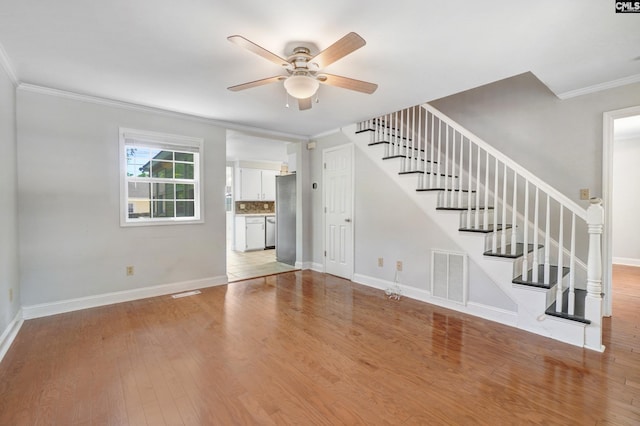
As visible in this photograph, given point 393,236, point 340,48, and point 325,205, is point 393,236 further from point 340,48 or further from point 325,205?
point 340,48

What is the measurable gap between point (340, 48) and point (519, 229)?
3.17m

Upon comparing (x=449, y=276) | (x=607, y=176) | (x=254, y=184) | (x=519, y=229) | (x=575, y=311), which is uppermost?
(x=254, y=184)

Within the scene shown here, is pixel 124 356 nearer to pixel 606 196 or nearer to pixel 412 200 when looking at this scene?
pixel 412 200

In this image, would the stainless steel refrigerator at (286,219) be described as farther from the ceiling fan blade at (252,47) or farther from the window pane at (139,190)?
the ceiling fan blade at (252,47)

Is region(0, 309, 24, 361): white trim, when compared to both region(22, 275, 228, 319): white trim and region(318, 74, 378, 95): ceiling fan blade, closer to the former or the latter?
region(22, 275, 228, 319): white trim

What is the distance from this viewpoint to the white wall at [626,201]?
17.0ft

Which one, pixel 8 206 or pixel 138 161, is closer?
pixel 8 206

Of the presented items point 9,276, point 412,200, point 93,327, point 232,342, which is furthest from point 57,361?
point 412,200

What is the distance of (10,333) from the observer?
8.18 feet

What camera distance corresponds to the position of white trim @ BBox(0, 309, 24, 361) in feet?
7.43

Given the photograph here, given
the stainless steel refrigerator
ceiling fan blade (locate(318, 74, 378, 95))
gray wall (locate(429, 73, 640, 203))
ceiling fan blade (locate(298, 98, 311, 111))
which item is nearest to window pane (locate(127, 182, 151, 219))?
ceiling fan blade (locate(298, 98, 311, 111))

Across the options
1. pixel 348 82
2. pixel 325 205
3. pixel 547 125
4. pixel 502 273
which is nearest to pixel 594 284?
pixel 502 273

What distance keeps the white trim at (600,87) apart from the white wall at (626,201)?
358 centimetres

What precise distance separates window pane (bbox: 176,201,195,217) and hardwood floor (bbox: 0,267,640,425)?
4.34 feet
